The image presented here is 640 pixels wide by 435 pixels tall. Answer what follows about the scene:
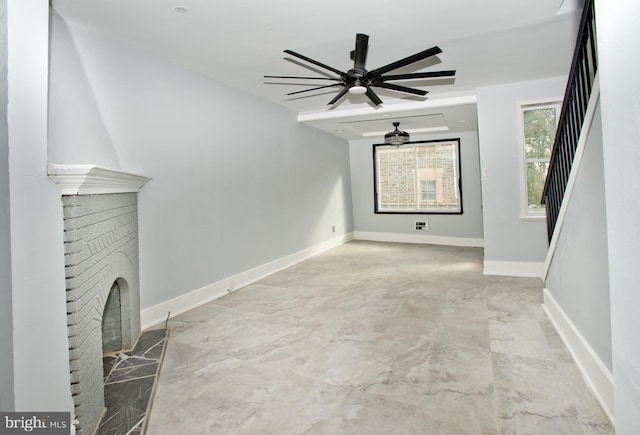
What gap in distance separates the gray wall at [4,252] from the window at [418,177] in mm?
7732

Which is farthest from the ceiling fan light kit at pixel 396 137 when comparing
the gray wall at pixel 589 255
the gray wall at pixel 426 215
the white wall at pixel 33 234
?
the white wall at pixel 33 234

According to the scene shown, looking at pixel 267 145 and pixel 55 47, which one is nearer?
pixel 55 47

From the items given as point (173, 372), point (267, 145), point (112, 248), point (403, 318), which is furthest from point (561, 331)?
point (267, 145)

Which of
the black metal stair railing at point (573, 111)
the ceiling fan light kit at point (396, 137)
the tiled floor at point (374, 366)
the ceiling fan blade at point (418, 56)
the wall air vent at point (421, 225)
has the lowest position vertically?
the tiled floor at point (374, 366)

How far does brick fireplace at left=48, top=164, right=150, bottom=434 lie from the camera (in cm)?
171

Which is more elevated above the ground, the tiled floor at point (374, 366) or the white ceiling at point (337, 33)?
the white ceiling at point (337, 33)

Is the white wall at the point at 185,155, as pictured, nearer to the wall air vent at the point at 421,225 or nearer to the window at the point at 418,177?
the window at the point at 418,177

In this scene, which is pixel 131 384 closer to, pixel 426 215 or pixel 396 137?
pixel 396 137

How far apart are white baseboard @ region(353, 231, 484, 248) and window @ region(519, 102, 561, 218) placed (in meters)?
2.79

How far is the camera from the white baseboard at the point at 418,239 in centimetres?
770

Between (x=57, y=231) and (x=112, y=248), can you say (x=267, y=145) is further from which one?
(x=57, y=231)

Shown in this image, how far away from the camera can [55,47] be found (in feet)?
8.68

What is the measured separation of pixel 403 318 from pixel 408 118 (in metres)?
3.96

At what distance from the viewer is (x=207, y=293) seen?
4.11m
